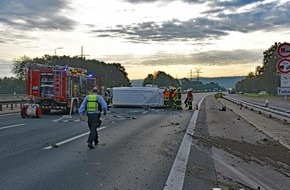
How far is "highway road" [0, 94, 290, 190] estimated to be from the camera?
770 centimetres

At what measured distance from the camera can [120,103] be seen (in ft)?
126

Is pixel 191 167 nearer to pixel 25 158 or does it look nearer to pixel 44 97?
pixel 25 158

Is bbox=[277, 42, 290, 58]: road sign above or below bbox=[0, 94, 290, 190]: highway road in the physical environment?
above

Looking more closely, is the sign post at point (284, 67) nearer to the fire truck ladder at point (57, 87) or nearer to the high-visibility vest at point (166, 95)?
the fire truck ladder at point (57, 87)

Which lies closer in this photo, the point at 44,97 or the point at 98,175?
the point at 98,175

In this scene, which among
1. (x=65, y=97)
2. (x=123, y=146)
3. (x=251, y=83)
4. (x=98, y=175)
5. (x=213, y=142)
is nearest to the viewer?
(x=98, y=175)

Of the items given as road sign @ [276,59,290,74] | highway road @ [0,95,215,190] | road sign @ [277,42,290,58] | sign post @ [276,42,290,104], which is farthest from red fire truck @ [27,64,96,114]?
road sign @ [277,42,290,58]

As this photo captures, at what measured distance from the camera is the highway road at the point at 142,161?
7695 millimetres

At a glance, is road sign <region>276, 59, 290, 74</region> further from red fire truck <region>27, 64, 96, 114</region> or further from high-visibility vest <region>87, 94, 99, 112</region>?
red fire truck <region>27, 64, 96, 114</region>

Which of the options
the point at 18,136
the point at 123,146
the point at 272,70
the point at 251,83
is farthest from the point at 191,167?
the point at 251,83

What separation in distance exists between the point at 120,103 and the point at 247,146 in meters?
25.9

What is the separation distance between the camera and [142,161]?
10016mm

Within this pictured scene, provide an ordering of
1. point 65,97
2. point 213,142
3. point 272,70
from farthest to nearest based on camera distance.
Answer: point 272,70 < point 65,97 < point 213,142

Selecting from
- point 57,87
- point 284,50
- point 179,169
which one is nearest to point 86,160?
point 179,169
